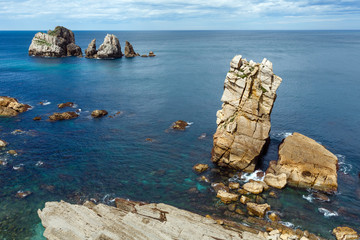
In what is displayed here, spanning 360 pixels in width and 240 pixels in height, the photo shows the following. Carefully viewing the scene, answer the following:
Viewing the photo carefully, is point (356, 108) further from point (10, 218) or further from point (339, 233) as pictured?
point (10, 218)

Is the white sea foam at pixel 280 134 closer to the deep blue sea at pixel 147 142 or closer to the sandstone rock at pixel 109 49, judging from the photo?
the deep blue sea at pixel 147 142

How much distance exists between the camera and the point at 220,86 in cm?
11256

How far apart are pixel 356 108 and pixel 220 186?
214 ft

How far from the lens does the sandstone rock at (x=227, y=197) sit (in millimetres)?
44125

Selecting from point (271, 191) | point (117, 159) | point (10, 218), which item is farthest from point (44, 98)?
point (271, 191)

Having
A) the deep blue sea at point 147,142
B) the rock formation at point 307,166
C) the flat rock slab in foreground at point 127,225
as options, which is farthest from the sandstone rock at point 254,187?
the flat rock slab in foreground at point 127,225

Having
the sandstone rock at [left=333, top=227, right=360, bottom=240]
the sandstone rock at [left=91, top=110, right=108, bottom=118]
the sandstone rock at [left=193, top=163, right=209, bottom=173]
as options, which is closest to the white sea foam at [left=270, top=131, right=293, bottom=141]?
the sandstone rock at [left=193, top=163, right=209, bottom=173]

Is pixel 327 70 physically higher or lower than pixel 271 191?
higher

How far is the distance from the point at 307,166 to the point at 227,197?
17548mm

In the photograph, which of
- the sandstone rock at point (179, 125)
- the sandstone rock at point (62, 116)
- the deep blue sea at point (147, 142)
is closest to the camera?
the deep blue sea at point (147, 142)

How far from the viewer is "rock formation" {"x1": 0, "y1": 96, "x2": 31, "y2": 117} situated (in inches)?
3159

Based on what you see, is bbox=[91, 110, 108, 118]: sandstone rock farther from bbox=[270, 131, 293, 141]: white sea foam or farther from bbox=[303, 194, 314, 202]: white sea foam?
bbox=[303, 194, 314, 202]: white sea foam

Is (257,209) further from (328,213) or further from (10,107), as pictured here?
(10,107)

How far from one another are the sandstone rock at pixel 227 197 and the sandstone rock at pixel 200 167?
28.1 feet
